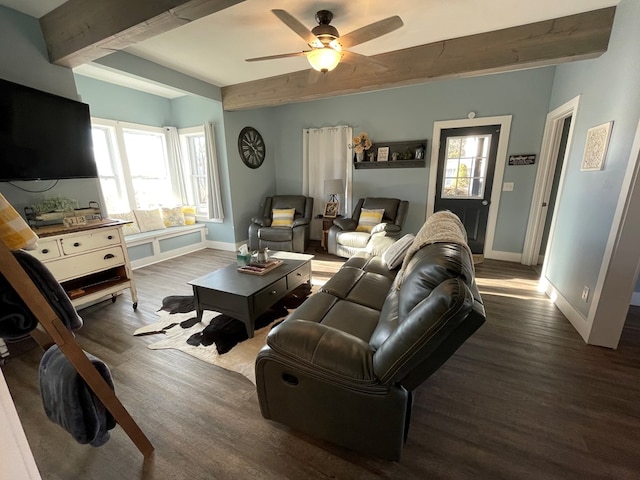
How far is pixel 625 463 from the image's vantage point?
126cm

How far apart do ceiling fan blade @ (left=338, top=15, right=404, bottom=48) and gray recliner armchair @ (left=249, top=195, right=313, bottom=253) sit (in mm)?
2563

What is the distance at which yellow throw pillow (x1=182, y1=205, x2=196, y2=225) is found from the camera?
15.8 ft

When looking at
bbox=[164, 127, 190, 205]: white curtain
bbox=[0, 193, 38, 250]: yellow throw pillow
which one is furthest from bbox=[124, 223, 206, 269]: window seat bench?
bbox=[0, 193, 38, 250]: yellow throw pillow

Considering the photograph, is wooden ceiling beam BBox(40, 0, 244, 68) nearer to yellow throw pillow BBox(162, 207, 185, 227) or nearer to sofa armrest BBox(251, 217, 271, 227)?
yellow throw pillow BBox(162, 207, 185, 227)

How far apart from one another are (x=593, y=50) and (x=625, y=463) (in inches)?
111

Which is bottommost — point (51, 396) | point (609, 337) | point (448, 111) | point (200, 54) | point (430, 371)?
point (609, 337)

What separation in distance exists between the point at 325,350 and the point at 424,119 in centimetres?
398

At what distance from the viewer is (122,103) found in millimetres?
3977

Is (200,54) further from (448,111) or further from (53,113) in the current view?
(448,111)

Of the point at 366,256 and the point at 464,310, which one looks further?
the point at 366,256

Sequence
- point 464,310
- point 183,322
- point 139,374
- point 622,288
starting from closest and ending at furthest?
point 464,310, point 139,374, point 622,288, point 183,322

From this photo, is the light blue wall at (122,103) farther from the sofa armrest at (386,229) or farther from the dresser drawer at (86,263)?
the sofa armrest at (386,229)

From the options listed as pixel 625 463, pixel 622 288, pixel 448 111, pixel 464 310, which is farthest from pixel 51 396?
pixel 448 111

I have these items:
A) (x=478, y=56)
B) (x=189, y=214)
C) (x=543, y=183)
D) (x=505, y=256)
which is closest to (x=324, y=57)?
(x=478, y=56)
